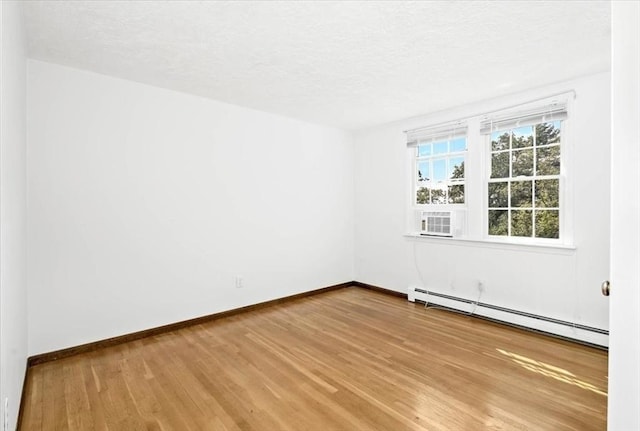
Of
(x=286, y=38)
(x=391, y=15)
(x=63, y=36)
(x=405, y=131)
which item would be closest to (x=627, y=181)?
(x=391, y=15)

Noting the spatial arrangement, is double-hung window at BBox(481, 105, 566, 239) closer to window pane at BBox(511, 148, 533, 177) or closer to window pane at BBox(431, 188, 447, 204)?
window pane at BBox(511, 148, 533, 177)

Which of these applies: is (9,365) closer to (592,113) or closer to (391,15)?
(391,15)

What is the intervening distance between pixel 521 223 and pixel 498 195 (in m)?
0.41

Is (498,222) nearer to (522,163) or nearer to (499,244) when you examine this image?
(499,244)

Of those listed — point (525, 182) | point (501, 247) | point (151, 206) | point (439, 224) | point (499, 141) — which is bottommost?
point (501, 247)

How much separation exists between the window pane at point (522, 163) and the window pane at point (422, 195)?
1138 millimetres

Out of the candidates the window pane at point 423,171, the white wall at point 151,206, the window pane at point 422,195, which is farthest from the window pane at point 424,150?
the white wall at point 151,206

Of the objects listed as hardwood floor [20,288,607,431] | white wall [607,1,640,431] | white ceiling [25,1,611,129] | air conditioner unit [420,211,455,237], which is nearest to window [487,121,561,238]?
air conditioner unit [420,211,455,237]

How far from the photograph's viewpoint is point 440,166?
4.39 meters

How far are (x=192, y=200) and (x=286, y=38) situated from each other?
208 cm

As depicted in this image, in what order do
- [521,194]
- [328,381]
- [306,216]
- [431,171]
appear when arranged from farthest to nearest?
[306,216]
[431,171]
[521,194]
[328,381]

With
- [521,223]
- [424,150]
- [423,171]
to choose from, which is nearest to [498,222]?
[521,223]

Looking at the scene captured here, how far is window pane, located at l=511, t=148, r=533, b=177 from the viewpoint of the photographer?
140 inches

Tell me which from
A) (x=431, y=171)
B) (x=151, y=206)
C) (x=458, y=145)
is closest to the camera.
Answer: (x=151, y=206)
